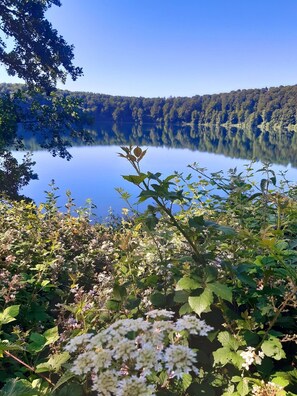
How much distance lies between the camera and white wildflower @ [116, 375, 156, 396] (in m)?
0.84

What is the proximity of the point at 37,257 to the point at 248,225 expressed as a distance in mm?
1673

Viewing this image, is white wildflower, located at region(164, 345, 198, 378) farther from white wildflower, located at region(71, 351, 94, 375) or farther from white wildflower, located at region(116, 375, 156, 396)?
white wildflower, located at region(71, 351, 94, 375)

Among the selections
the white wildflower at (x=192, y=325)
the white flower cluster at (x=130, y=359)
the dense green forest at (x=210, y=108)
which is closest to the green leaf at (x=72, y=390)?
the white flower cluster at (x=130, y=359)

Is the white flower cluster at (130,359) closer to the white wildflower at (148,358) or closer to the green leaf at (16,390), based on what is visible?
the white wildflower at (148,358)

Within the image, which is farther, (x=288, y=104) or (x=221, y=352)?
(x=288, y=104)

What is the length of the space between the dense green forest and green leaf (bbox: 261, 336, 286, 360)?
10246 centimetres

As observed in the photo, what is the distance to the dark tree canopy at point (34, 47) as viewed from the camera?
13008 mm

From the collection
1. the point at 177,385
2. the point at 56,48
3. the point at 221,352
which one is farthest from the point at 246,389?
the point at 56,48

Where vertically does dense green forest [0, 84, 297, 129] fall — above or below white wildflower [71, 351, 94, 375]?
above

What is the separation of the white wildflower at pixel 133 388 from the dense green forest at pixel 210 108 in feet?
337

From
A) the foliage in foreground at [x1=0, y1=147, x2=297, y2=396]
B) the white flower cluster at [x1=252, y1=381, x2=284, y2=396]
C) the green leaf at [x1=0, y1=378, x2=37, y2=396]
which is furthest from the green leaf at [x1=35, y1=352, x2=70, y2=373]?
the white flower cluster at [x1=252, y1=381, x2=284, y2=396]

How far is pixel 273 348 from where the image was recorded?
4.13 feet

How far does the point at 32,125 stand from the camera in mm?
12086

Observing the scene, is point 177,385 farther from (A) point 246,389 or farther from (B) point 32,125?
(B) point 32,125
